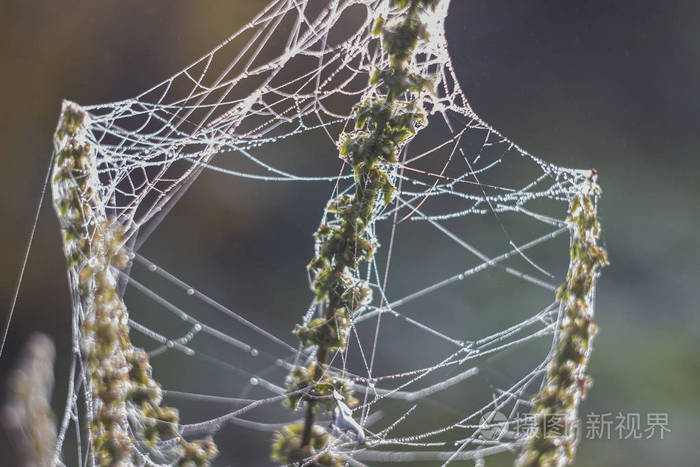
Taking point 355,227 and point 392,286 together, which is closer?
point 355,227

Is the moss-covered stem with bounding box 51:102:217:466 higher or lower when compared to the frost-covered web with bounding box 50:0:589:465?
lower

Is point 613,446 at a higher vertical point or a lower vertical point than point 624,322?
lower

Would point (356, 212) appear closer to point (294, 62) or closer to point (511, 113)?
point (294, 62)

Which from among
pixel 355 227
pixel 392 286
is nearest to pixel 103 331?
pixel 355 227

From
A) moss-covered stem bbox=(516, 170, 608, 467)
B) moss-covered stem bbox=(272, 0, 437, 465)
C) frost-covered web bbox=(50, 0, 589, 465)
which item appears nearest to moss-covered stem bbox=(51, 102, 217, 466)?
moss-covered stem bbox=(272, 0, 437, 465)

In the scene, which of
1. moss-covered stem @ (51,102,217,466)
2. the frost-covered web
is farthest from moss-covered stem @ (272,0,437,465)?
the frost-covered web

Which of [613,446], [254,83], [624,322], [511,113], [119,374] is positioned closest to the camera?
[119,374]

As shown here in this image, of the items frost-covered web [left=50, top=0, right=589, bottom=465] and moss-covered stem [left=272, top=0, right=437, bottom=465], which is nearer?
moss-covered stem [left=272, top=0, right=437, bottom=465]

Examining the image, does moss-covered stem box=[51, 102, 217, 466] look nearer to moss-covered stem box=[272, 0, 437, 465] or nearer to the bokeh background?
moss-covered stem box=[272, 0, 437, 465]

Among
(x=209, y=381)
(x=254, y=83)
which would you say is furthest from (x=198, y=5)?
(x=209, y=381)

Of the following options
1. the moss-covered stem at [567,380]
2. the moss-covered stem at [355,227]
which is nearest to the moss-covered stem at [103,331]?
the moss-covered stem at [355,227]

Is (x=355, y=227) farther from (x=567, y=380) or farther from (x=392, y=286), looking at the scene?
(x=392, y=286)
